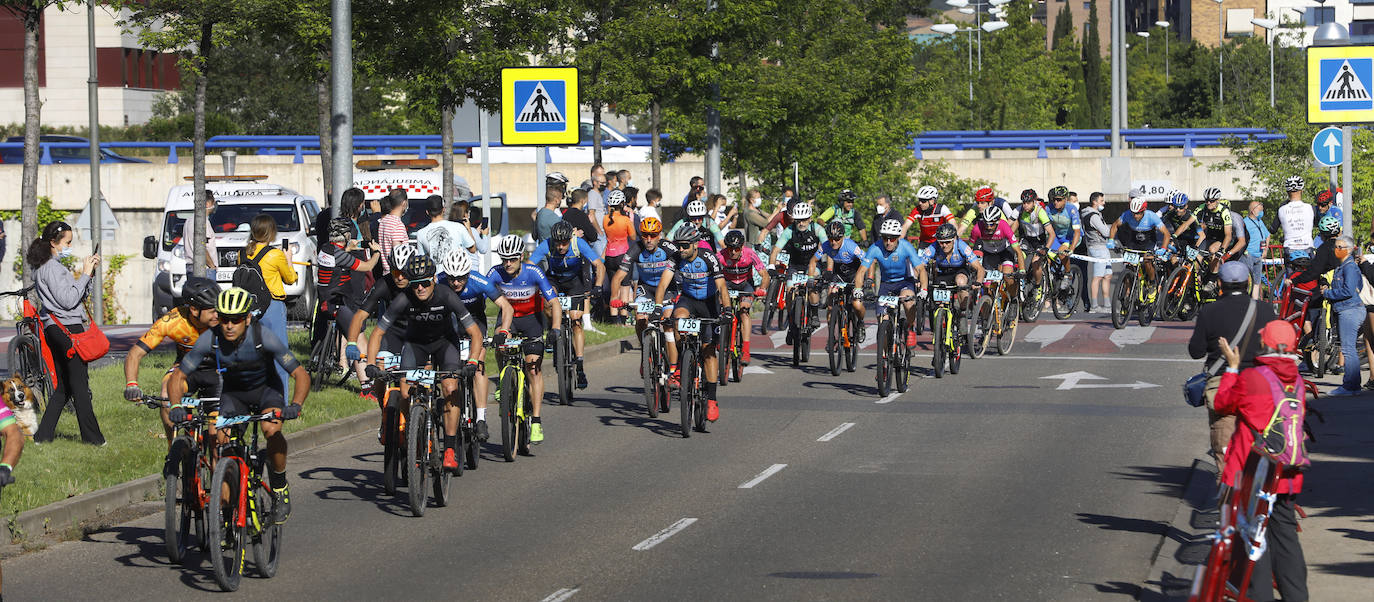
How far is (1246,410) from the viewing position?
824 centimetres

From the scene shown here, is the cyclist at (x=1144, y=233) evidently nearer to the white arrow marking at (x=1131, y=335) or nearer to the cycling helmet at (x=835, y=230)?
the white arrow marking at (x=1131, y=335)

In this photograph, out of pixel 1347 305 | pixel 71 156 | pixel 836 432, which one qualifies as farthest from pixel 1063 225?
pixel 71 156

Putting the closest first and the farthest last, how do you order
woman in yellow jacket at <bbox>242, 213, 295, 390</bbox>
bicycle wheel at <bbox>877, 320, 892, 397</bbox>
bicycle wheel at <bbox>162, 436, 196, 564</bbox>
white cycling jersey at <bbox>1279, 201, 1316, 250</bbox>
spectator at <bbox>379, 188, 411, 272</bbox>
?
bicycle wheel at <bbox>162, 436, 196, 564</bbox>
woman in yellow jacket at <bbox>242, 213, 295, 390</bbox>
bicycle wheel at <bbox>877, 320, 892, 397</bbox>
spectator at <bbox>379, 188, 411, 272</bbox>
white cycling jersey at <bbox>1279, 201, 1316, 250</bbox>

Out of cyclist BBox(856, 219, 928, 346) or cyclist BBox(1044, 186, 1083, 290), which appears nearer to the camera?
cyclist BBox(856, 219, 928, 346)

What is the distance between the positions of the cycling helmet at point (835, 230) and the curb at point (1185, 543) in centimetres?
653

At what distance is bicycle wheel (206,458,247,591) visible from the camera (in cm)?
919

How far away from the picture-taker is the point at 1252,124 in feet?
152

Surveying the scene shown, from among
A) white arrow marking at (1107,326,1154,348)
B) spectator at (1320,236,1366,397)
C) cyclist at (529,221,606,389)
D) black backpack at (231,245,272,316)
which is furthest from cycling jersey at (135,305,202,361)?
white arrow marking at (1107,326,1154,348)

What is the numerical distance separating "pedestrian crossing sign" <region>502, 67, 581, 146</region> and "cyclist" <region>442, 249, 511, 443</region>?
5.90m

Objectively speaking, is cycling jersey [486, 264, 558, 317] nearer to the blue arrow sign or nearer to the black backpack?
the black backpack

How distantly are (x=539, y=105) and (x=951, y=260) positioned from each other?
4.98m

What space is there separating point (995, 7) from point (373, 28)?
56792 millimetres

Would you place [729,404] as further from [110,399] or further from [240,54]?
[240,54]

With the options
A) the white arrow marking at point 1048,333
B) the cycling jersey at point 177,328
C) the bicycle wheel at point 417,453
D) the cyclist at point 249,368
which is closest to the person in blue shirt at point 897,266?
the white arrow marking at point 1048,333
